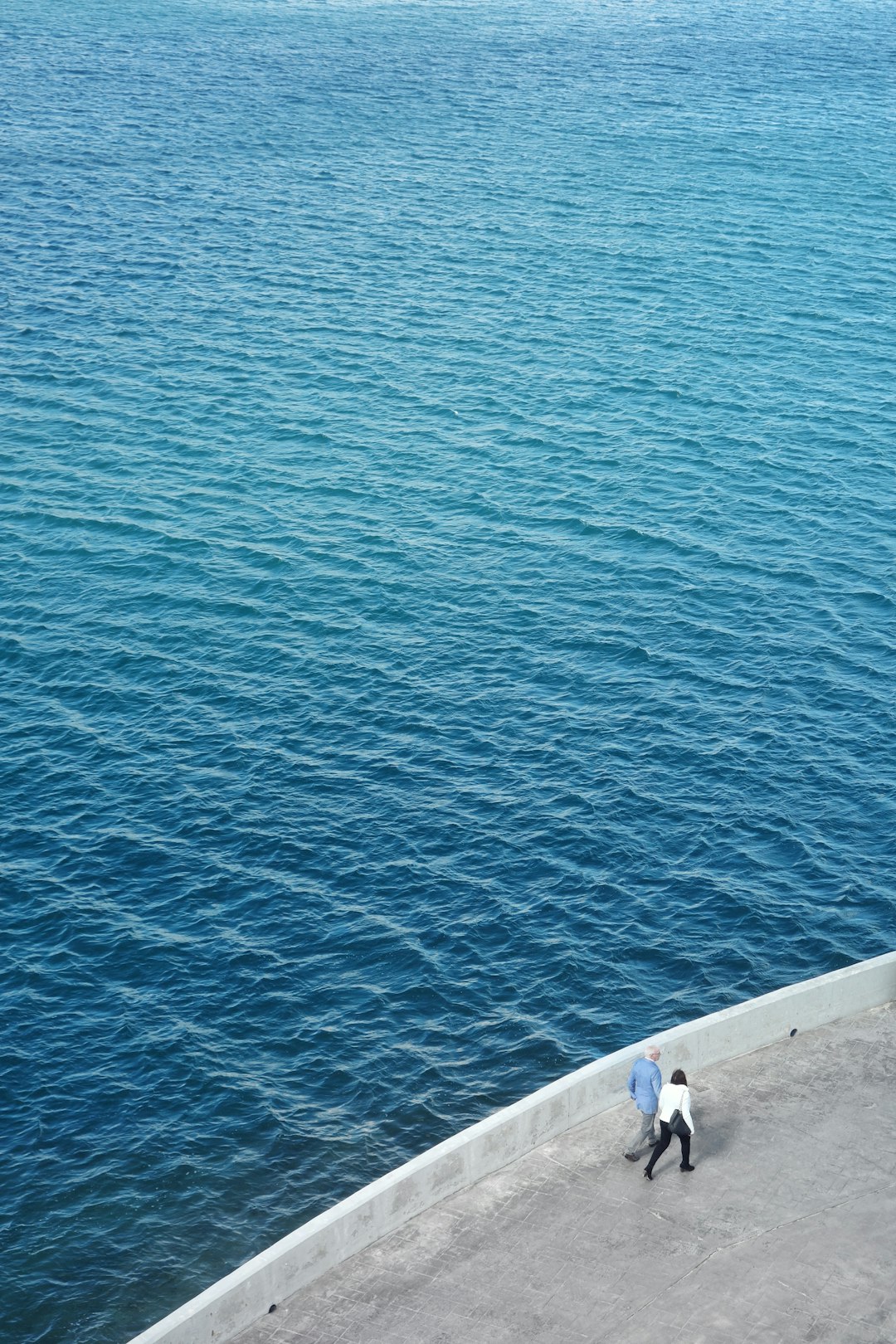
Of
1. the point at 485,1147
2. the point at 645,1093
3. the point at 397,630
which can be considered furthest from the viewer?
the point at 397,630

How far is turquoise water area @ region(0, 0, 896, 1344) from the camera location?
3341cm

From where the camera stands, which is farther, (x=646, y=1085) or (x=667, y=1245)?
(x=646, y=1085)

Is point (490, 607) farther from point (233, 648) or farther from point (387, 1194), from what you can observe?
point (387, 1194)

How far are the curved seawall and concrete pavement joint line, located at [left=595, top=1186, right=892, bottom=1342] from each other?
3.79 m

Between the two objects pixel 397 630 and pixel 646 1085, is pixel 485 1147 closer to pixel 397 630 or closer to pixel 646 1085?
pixel 646 1085

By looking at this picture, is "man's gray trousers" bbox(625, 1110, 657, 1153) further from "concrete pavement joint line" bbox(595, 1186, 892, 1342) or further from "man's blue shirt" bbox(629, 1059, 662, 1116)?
"concrete pavement joint line" bbox(595, 1186, 892, 1342)

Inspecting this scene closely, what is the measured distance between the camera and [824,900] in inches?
1510

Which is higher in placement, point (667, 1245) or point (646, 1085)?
point (646, 1085)

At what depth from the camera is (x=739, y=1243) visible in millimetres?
24375

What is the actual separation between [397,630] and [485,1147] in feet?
85.3

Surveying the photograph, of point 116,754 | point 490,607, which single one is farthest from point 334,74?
point 116,754

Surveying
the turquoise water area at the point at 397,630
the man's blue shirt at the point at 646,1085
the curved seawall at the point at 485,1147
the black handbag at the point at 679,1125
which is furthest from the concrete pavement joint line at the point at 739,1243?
the turquoise water area at the point at 397,630

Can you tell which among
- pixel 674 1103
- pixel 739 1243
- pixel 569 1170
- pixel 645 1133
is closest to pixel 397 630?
pixel 569 1170

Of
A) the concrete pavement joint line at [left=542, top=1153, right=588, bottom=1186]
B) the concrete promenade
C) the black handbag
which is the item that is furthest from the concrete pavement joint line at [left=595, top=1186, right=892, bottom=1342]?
the concrete pavement joint line at [left=542, top=1153, right=588, bottom=1186]
